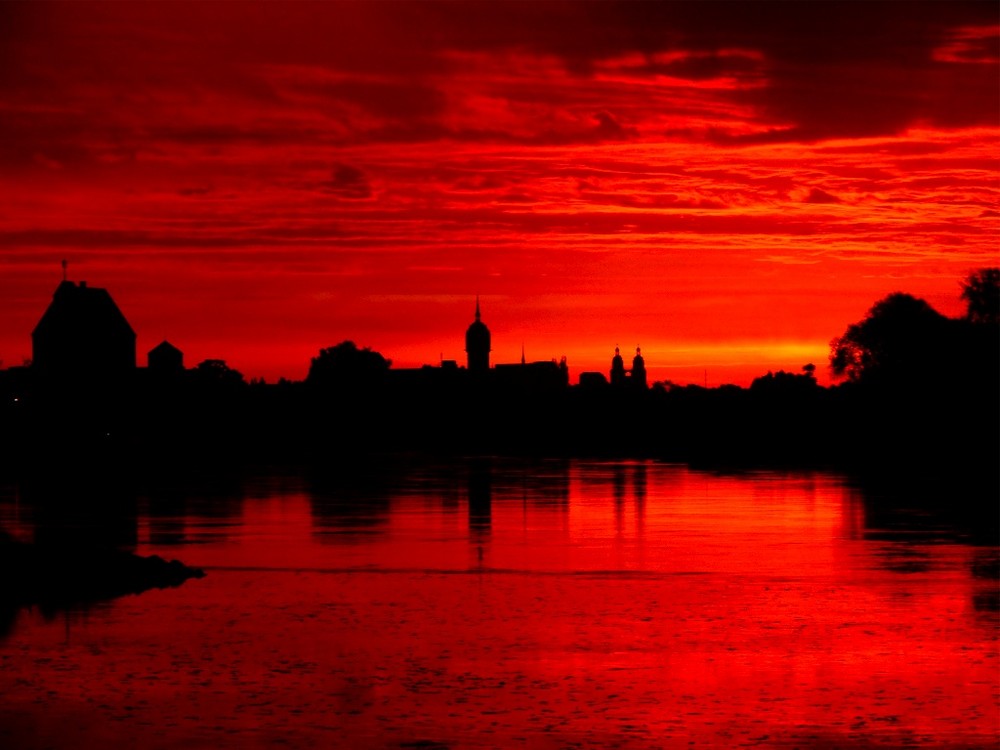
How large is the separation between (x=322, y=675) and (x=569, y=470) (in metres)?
85.1

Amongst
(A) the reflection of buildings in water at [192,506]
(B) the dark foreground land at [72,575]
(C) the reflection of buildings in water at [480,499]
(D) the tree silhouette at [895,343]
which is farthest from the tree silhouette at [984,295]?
(B) the dark foreground land at [72,575]

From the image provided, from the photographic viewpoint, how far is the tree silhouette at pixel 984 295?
402 feet

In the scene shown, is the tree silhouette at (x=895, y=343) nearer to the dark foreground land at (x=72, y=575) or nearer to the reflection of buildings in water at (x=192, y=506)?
the reflection of buildings in water at (x=192, y=506)

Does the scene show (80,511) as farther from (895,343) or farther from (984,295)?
(895,343)

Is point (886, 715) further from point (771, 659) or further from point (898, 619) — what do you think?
point (898, 619)

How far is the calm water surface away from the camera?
23.3 m

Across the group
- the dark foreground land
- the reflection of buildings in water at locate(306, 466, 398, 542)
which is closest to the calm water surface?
the reflection of buildings in water at locate(306, 466, 398, 542)

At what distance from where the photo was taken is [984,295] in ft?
404

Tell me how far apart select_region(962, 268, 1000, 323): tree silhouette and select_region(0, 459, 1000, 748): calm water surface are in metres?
69.2

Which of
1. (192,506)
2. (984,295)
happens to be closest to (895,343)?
(984,295)

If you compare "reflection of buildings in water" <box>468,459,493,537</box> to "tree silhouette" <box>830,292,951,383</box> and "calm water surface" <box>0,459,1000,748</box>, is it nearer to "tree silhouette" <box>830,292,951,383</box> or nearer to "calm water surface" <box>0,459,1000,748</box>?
"calm water surface" <box>0,459,1000,748</box>

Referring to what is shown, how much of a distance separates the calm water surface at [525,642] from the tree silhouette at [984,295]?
69.2 m

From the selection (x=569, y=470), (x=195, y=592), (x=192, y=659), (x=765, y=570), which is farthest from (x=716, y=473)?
(x=192, y=659)

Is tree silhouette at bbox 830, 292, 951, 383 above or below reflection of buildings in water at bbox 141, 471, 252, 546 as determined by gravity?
above
